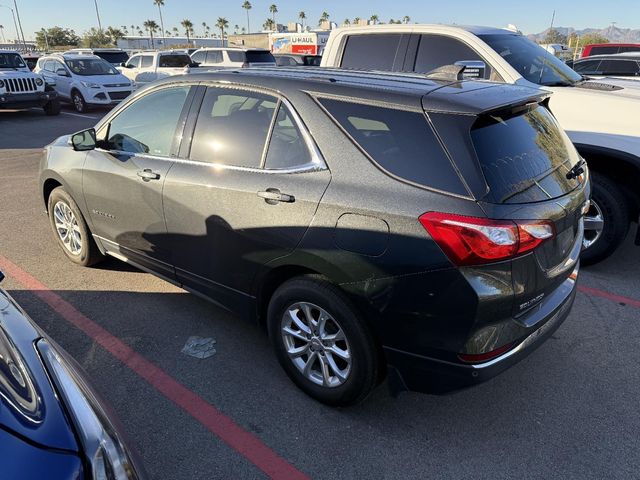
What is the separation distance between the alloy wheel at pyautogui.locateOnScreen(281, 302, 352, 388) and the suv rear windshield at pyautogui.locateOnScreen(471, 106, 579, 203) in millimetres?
1095

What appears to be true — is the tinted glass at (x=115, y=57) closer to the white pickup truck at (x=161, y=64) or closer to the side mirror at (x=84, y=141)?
the white pickup truck at (x=161, y=64)

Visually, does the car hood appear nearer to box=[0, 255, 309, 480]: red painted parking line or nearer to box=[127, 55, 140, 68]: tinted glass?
box=[0, 255, 309, 480]: red painted parking line

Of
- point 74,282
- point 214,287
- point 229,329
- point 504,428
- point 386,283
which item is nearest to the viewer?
point 386,283

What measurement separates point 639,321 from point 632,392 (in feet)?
3.34

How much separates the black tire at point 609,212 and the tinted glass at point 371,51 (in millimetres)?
2591

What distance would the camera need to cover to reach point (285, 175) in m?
2.73

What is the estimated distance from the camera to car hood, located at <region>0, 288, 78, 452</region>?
142cm

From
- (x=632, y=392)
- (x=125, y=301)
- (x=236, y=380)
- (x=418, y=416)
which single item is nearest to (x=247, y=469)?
(x=236, y=380)

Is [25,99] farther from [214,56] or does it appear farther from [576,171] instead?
[576,171]

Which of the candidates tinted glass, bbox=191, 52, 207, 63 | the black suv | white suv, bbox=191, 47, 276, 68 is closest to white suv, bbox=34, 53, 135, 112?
white suv, bbox=191, 47, 276, 68

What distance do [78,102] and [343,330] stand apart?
643 inches

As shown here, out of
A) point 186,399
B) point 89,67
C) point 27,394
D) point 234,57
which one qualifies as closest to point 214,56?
point 234,57

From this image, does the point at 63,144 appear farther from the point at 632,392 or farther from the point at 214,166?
the point at 632,392

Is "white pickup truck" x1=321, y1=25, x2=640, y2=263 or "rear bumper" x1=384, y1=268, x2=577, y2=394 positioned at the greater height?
"white pickup truck" x1=321, y1=25, x2=640, y2=263
